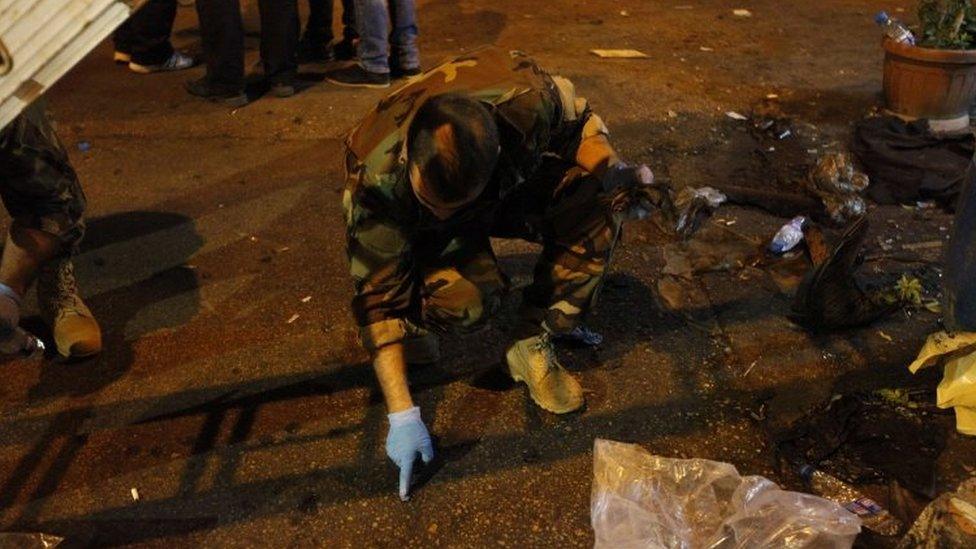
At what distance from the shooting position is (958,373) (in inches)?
94.3

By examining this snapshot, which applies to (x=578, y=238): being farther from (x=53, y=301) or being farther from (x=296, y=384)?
(x=53, y=301)

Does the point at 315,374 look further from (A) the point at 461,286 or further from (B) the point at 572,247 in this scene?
(B) the point at 572,247

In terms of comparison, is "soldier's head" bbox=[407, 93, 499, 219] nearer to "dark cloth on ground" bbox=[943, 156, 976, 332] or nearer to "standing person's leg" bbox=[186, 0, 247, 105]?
"dark cloth on ground" bbox=[943, 156, 976, 332]

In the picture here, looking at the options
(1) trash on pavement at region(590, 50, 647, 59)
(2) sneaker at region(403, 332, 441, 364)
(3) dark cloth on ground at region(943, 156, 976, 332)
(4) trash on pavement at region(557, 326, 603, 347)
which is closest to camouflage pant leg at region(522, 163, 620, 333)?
(4) trash on pavement at region(557, 326, 603, 347)

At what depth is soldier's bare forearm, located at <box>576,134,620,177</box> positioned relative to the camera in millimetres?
2473

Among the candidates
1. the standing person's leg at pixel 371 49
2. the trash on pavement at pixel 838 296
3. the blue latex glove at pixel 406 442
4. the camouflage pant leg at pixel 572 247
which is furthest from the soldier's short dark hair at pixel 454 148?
the standing person's leg at pixel 371 49

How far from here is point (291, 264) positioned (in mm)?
3412

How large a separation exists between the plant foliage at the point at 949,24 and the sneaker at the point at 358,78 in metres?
3.22

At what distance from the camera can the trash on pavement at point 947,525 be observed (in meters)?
1.73

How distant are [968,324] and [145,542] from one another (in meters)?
→ 2.48

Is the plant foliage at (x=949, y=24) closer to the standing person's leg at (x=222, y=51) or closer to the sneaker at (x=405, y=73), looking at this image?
the sneaker at (x=405, y=73)

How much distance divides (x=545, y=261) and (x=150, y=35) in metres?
4.06

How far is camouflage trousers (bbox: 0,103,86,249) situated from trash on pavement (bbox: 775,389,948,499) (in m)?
2.62

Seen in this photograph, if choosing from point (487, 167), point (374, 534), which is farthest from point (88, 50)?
point (374, 534)
